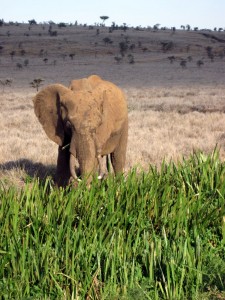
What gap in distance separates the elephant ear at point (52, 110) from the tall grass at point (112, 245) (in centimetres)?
176

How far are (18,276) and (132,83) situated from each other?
2602 centimetres

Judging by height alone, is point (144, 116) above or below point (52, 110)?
below

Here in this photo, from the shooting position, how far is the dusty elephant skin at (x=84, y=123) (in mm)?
6898

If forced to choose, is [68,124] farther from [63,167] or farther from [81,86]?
[63,167]

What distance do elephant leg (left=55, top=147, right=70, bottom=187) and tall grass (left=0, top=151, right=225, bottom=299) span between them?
5.92ft

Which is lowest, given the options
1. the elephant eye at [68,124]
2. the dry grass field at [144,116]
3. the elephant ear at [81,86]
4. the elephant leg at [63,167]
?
the dry grass field at [144,116]

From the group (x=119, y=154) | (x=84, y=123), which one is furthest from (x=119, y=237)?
(x=119, y=154)

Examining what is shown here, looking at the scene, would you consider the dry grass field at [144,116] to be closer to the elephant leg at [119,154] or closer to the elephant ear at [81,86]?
the elephant leg at [119,154]

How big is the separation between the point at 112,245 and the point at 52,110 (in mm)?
3376

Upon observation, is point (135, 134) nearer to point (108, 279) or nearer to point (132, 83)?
point (108, 279)

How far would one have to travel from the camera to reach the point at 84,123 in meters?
6.96

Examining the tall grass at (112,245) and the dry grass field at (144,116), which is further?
the dry grass field at (144,116)

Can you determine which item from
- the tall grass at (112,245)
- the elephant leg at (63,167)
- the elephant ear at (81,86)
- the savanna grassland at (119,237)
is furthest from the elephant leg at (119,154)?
the tall grass at (112,245)

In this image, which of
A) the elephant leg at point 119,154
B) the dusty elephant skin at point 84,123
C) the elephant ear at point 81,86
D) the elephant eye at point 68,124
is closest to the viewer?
the dusty elephant skin at point 84,123
